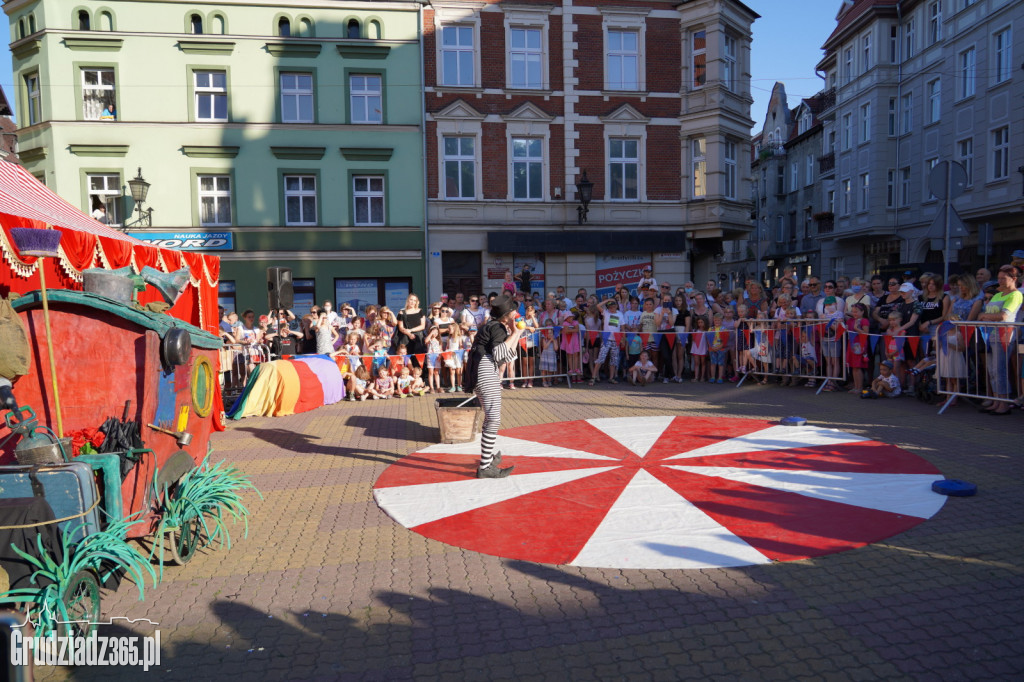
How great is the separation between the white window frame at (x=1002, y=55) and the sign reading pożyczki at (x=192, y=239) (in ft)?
93.8

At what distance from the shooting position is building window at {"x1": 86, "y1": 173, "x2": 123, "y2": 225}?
2291cm

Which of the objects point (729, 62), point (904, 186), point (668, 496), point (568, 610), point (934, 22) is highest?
point (934, 22)

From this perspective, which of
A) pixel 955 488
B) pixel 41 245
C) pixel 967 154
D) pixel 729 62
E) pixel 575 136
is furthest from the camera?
pixel 967 154

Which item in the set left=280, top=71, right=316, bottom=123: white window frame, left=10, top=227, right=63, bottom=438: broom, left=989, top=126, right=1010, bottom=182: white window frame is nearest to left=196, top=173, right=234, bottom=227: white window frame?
left=280, top=71, right=316, bottom=123: white window frame

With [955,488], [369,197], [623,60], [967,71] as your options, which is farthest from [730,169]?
[955,488]

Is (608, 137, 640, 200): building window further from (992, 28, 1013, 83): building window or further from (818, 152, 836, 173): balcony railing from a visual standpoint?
(818, 152, 836, 173): balcony railing

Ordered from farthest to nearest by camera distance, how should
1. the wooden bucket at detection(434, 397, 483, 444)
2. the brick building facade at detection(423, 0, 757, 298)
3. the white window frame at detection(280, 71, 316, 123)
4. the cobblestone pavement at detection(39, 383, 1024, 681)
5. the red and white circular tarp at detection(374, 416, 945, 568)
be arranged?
the brick building facade at detection(423, 0, 757, 298) < the white window frame at detection(280, 71, 316, 123) < the wooden bucket at detection(434, 397, 483, 444) < the red and white circular tarp at detection(374, 416, 945, 568) < the cobblestone pavement at detection(39, 383, 1024, 681)

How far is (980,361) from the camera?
33.9 feet

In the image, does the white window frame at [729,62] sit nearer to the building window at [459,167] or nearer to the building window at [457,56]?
the building window at [457,56]

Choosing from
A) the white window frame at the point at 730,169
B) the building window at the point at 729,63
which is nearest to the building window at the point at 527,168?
the white window frame at the point at 730,169

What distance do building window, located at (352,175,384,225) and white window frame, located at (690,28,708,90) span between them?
12175 millimetres

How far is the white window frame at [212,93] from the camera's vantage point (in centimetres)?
2317

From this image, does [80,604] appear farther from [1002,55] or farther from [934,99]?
[934,99]

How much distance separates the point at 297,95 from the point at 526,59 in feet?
27.2
